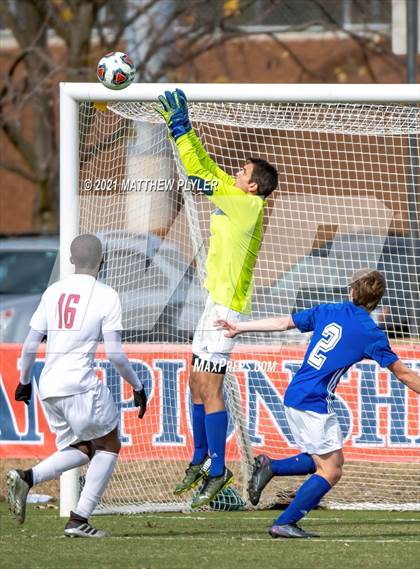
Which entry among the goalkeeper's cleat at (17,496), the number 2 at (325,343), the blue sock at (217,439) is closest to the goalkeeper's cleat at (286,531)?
the blue sock at (217,439)

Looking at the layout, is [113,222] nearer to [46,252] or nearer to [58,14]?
[46,252]

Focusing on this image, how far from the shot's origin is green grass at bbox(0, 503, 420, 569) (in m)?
7.98

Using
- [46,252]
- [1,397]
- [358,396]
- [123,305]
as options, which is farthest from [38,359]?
[46,252]

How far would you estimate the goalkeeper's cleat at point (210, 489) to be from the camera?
31.6 feet

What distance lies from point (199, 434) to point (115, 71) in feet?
8.20

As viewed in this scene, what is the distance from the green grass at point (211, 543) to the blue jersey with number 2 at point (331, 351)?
855 mm

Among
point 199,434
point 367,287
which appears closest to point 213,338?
point 199,434

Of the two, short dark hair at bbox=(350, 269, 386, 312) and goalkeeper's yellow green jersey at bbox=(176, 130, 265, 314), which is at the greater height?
goalkeeper's yellow green jersey at bbox=(176, 130, 265, 314)

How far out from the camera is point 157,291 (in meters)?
10.6

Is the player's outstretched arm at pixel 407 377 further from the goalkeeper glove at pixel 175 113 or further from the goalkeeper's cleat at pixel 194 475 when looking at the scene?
the goalkeeper glove at pixel 175 113

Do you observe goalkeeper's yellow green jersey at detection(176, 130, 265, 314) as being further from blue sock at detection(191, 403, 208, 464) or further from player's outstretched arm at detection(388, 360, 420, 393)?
player's outstretched arm at detection(388, 360, 420, 393)

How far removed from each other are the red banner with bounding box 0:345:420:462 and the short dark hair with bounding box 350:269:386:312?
6.95 feet

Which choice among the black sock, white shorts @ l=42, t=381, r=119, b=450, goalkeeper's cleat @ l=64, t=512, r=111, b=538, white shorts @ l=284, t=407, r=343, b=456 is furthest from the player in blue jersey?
the black sock

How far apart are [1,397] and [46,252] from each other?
642 cm
